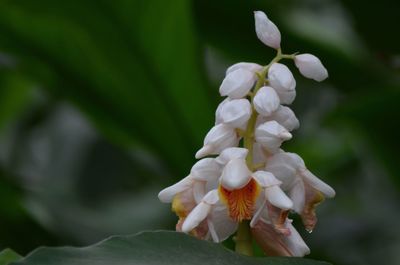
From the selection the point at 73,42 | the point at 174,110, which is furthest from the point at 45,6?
the point at 174,110

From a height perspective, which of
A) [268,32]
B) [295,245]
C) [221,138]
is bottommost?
[295,245]

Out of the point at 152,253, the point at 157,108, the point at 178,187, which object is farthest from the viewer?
the point at 157,108

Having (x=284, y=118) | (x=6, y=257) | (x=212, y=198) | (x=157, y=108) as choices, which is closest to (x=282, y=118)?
(x=284, y=118)

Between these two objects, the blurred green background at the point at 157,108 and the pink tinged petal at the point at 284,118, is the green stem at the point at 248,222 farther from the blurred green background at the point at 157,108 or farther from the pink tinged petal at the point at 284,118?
the blurred green background at the point at 157,108

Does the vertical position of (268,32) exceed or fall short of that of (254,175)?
it exceeds it

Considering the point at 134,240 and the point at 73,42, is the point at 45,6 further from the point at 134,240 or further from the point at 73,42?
the point at 134,240

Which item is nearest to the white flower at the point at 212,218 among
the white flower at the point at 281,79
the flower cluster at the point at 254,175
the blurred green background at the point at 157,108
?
the flower cluster at the point at 254,175

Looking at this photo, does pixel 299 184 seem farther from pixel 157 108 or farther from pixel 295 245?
pixel 157 108
